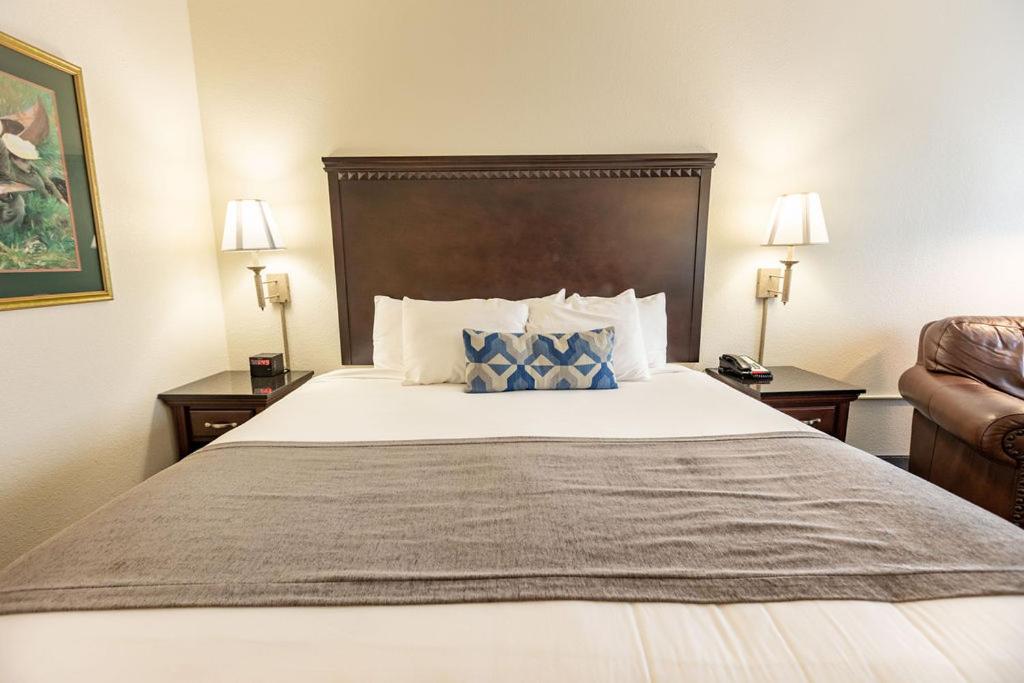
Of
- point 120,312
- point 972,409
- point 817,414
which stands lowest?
point 817,414

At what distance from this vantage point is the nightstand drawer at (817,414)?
2145 mm

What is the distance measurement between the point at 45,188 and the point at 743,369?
2.92m

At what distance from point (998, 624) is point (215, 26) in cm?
335

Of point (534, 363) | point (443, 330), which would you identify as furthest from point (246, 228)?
point (534, 363)

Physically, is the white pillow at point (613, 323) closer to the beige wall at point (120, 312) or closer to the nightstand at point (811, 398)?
the nightstand at point (811, 398)

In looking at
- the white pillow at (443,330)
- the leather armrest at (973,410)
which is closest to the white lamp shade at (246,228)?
the white pillow at (443,330)

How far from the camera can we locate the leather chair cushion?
209 cm

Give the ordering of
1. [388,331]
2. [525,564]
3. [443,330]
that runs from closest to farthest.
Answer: [525,564] < [443,330] < [388,331]

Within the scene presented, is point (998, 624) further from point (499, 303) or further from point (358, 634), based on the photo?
point (499, 303)

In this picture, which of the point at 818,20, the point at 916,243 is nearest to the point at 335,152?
the point at 818,20

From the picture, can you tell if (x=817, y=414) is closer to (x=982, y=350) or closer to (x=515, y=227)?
(x=982, y=350)

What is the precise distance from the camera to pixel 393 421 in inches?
63.9

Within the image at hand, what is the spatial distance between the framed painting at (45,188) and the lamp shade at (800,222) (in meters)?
2.96

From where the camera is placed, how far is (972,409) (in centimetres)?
186
